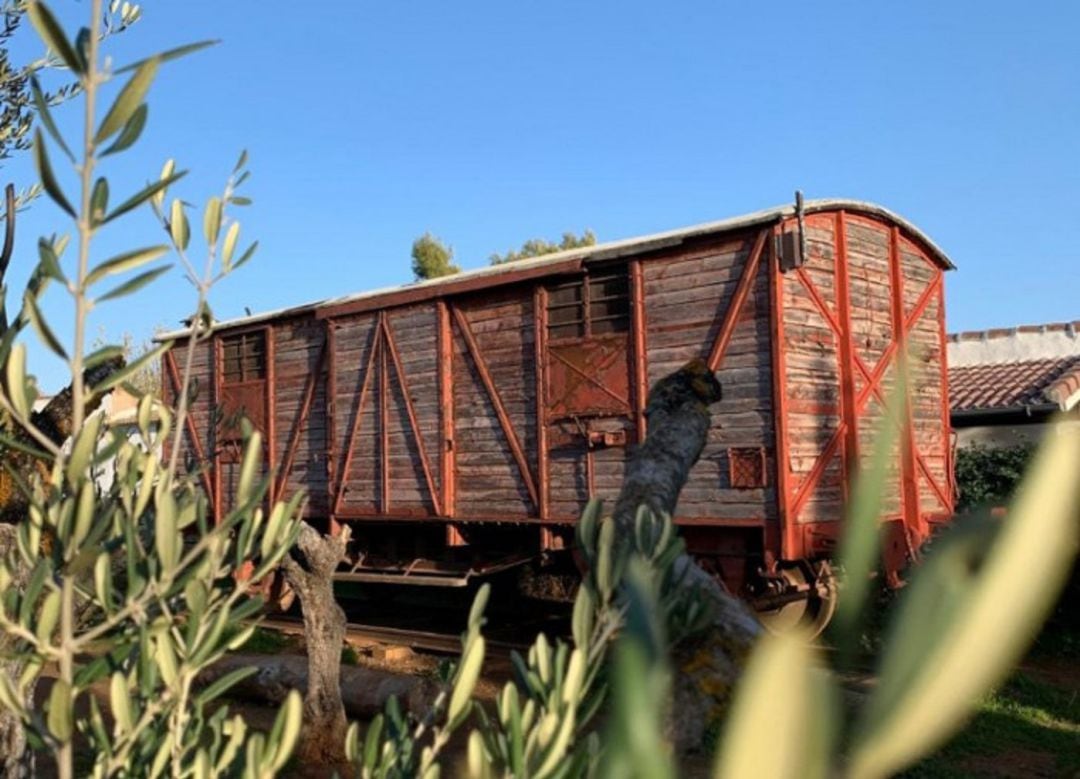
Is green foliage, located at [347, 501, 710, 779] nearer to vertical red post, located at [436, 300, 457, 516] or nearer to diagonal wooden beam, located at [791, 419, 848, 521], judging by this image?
diagonal wooden beam, located at [791, 419, 848, 521]

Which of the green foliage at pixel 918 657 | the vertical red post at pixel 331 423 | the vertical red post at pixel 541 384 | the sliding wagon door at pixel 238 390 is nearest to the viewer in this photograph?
the green foliage at pixel 918 657

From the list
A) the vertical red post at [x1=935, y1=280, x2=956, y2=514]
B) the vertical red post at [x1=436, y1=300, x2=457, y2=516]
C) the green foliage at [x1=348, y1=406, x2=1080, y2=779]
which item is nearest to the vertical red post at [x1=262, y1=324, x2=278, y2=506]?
the vertical red post at [x1=436, y1=300, x2=457, y2=516]

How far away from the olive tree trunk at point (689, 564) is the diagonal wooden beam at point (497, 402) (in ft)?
22.5

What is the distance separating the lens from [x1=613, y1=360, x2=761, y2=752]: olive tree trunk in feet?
7.54

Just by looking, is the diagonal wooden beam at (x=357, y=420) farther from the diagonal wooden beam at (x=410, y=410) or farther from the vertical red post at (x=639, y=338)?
the vertical red post at (x=639, y=338)

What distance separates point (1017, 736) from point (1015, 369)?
1010cm

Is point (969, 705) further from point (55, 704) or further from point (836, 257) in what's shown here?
point (836, 257)

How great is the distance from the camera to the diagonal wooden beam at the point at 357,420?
12.4m

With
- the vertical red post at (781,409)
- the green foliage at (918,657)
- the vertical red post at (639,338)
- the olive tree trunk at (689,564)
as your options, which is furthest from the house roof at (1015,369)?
the green foliage at (918,657)

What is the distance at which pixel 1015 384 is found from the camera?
1512 centimetres

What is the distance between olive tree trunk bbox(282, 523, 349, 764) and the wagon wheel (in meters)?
4.04

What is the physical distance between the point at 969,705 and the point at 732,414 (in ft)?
30.2

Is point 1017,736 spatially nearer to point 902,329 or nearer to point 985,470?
point 902,329

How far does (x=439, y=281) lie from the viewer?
1183 centimetres
